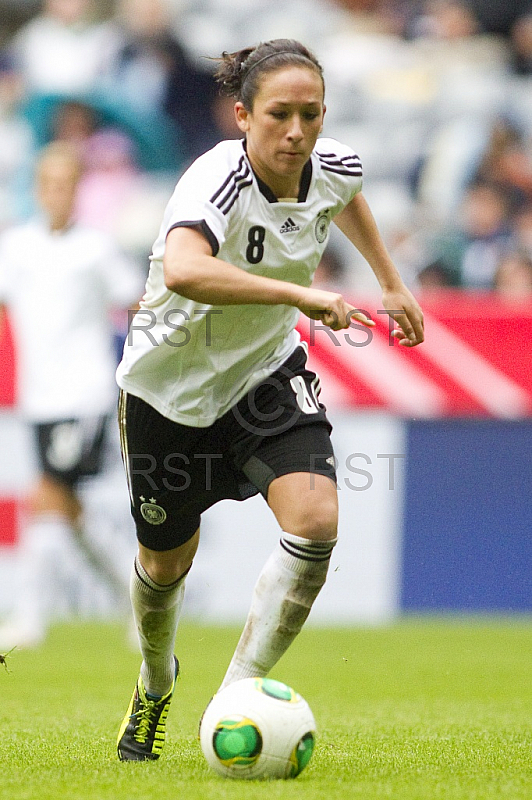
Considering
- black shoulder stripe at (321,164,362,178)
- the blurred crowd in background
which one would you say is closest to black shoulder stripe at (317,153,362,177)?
black shoulder stripe at (321,164,362,178)

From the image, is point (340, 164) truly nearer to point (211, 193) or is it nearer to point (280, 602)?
point (211, 193)

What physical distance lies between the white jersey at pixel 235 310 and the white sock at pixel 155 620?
0.57 m

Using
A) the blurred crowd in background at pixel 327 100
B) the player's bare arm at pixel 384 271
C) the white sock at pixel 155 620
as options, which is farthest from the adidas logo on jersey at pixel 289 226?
the blurred crowd in background at pixel 327 100

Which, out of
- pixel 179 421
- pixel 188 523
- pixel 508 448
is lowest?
pixel 508 448

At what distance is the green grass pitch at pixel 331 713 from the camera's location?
10.3 ft

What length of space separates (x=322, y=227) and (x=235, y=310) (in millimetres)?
381

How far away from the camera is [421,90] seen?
12.8 meters

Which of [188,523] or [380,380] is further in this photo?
[380,380]

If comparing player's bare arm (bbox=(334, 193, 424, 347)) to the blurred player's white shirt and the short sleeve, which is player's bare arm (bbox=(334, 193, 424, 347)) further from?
the blurred player's white shirt

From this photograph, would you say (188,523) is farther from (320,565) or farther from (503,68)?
(503,68)

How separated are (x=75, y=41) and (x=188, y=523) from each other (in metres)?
10.3

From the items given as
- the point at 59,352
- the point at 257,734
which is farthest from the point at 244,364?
the point at 59,352

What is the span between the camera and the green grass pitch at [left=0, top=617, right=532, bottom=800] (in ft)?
10.3

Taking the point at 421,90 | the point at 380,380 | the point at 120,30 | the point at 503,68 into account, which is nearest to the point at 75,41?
the point at 120,30
